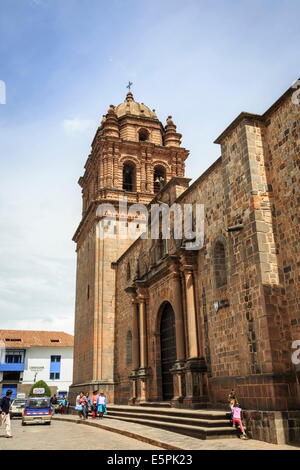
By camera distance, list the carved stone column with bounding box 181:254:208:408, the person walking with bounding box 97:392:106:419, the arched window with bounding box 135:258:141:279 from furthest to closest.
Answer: the arched window with bounding box 135:258:141:279
the person walking with bounding box 97:392:106:419
the carved stone column with bounding box 181:254:208:408

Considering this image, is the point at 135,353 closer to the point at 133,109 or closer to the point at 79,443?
the point at 79,443

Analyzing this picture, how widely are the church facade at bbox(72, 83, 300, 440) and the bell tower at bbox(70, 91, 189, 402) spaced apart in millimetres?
153

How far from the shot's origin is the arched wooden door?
15.5 metres

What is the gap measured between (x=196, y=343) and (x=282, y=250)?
459cm

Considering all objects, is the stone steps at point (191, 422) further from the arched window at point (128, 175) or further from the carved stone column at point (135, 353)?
the arched window at point (128, 175)

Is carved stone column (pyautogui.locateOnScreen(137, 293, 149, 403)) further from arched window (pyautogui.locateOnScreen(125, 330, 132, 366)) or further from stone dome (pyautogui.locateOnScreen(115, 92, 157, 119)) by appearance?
stone dome (pyautogui.locateOnScreen(115, 92, 157, 119))

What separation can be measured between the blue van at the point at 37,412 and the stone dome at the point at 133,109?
63.8 feet

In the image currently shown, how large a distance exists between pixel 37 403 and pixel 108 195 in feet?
39.8

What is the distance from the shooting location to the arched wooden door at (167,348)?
15.5 m

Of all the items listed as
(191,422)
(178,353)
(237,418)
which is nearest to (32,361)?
(178,353)

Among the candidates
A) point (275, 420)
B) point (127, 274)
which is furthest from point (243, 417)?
point (127, 274)

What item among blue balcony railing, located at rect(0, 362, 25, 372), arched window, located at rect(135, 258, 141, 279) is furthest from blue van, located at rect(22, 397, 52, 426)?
blue balcony railing, located at rect(0, 362, 25, 372)

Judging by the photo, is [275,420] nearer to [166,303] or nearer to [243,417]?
[243,417]

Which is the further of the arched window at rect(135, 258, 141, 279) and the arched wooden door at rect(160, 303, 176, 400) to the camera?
the arched window at rect(135, 258, 141, 279)
